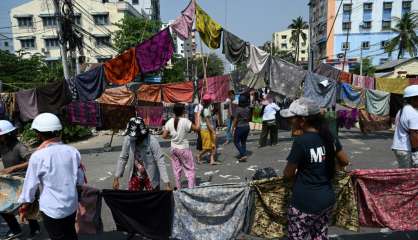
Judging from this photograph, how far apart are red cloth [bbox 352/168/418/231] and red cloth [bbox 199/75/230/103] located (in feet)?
29.4

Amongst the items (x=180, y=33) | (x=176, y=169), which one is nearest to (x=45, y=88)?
(x=180, y=33)

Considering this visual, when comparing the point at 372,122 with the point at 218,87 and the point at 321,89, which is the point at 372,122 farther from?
the point at 218,87

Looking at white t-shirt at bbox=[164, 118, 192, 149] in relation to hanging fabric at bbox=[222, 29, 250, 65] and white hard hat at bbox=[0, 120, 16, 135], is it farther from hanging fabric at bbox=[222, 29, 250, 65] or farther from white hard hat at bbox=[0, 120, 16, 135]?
hanging fabric at bbox=[222, 29, 250, 65]

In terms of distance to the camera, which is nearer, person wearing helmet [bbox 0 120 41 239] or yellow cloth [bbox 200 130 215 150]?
person wearing helmet [bbox 0 120 41 239]

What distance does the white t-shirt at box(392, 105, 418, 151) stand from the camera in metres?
3.72

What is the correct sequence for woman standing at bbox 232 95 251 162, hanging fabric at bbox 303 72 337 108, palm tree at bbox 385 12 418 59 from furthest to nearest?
palm tree at bbox 385 12 418 59 → hanging fabric at bbox 303 72 337 108 → woman standing at bbox 232 95 251 162

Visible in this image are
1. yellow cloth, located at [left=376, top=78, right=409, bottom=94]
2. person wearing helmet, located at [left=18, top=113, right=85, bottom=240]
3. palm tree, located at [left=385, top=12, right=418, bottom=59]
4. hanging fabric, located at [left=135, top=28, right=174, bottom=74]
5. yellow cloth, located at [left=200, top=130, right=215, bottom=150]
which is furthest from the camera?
palm tree, located at [left=385, top=12, right=418, bottom=59]

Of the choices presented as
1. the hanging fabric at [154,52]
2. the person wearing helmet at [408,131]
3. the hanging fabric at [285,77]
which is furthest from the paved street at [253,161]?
the hanging fabric at [154,52]

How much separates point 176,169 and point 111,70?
5.39 metres

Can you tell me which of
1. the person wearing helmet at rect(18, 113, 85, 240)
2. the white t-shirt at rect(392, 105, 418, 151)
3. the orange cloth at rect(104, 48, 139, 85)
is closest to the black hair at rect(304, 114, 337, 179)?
the white t-shirt at rect(392, 105, 418, 151)

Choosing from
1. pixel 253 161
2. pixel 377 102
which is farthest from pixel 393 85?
pixel 253 161

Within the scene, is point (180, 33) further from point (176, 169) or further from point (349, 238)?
point (349, 238)

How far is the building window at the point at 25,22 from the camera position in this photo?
43281 mm

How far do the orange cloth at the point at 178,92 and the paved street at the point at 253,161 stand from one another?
5.85ft
